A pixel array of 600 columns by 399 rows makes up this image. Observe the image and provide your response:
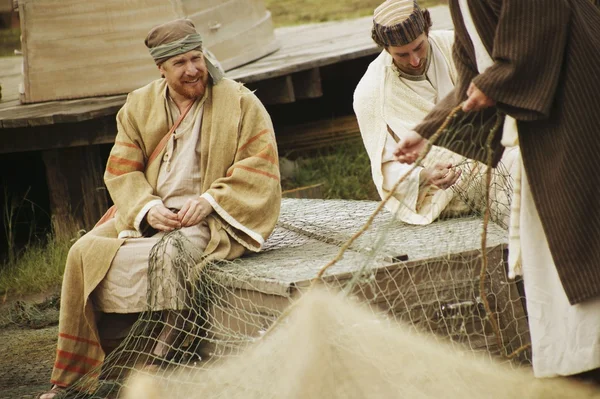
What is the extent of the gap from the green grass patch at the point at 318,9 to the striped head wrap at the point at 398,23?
878 cm

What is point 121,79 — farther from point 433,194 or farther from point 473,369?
point 473,369

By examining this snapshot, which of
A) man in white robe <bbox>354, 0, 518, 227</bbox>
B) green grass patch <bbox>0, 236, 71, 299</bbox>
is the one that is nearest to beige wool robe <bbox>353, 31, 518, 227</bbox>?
man in white robe <bbox>354, 0, 518, 227</bbox>

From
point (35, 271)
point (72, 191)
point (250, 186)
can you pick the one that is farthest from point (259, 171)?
point (72, 191)

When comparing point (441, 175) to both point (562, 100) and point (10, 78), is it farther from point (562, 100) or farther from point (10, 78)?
point (10, 78)

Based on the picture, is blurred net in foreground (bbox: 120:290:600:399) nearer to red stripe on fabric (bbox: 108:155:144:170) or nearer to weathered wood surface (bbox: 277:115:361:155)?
red stripe on fabric (bbox: 108:155:144:170)

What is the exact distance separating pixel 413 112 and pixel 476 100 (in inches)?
76.1

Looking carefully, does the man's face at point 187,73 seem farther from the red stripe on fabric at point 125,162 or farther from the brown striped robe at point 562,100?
the brown striped robe at point 562,100

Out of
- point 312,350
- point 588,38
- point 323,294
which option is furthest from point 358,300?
point 588,38

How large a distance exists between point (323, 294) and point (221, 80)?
208 centimetres

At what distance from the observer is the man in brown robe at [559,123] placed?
3295 millimetres

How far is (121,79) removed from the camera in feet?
25.5

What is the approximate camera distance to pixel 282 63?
27.9 ft

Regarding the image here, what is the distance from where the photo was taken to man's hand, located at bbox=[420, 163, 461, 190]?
16.2ft

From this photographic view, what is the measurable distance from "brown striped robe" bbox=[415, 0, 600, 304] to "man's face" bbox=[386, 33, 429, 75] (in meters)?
1.74
